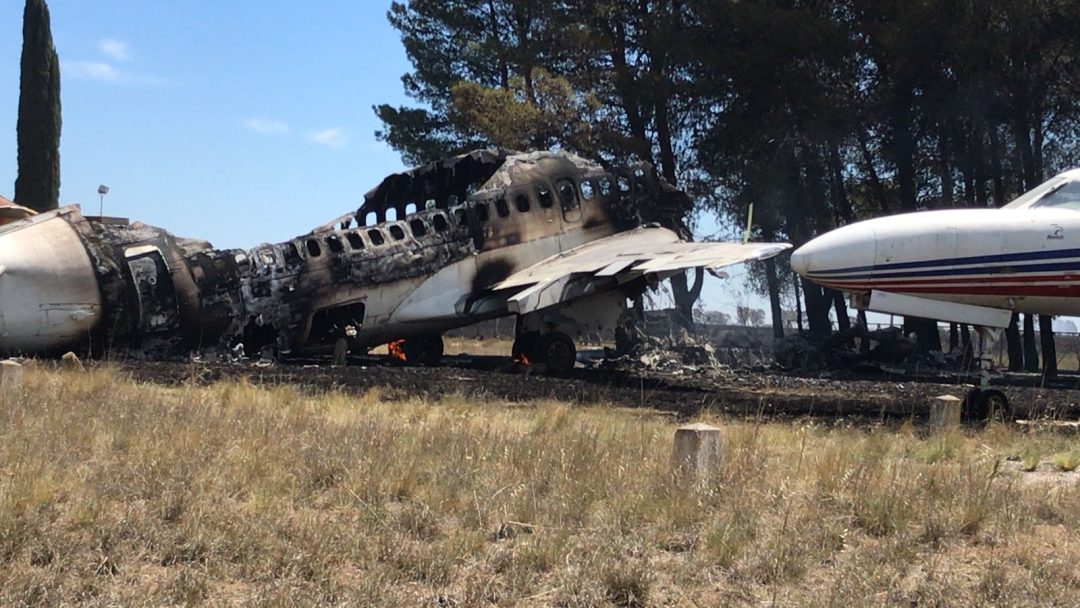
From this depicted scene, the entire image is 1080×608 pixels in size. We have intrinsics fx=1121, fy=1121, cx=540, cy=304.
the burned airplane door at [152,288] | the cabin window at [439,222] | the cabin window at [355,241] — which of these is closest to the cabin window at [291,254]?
the cabin window at [355,241]

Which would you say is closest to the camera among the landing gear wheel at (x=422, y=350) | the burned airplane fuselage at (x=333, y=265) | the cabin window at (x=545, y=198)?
the burned airplane fuselage at (x=333, y=265)

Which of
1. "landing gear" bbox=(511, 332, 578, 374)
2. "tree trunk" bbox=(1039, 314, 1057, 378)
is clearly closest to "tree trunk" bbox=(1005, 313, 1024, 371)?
"tree trunk" bbox=(1039, 314, 1057, 378)

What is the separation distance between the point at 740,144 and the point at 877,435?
2405cm

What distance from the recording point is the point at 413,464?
7.93 m

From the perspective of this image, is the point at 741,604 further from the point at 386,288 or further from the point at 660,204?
the point at 660,204

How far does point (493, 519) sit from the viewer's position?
22.3 feet

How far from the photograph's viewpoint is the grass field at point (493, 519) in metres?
5.63

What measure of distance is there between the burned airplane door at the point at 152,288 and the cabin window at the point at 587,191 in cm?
817

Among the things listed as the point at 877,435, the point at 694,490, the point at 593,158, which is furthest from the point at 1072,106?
the point at 694,490

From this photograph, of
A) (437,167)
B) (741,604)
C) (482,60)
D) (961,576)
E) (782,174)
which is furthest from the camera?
(482,60)

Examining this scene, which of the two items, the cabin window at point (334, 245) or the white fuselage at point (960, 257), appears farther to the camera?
the cabin window at point (334, 245)

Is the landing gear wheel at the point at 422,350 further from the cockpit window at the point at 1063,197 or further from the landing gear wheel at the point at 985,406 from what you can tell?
the cockpit window at the point at 1063,197

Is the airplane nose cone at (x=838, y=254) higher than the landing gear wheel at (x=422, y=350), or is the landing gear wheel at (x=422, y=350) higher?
the airplane nose cone at (x=838, y=254)

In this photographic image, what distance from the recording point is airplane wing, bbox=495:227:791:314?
17984mm
